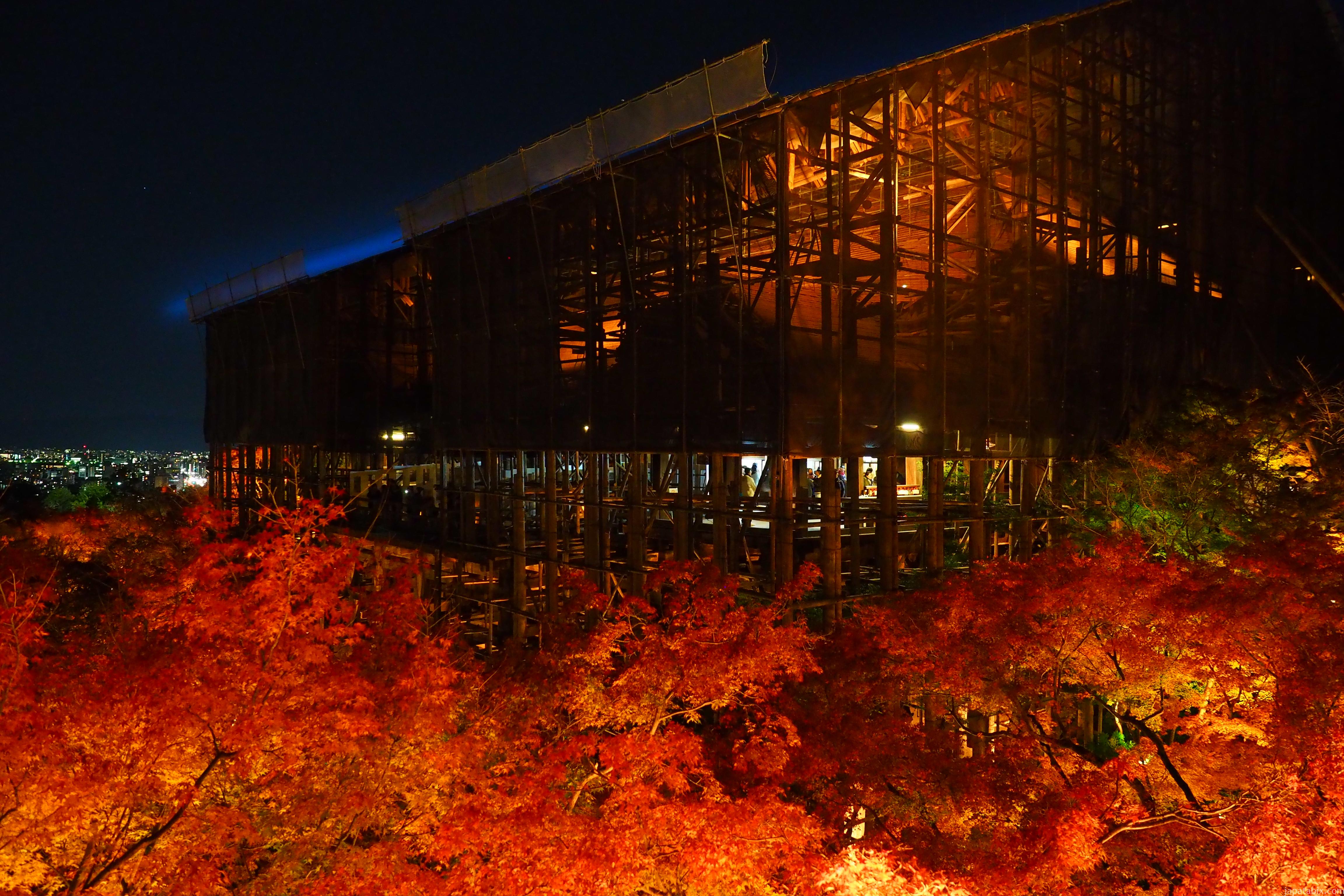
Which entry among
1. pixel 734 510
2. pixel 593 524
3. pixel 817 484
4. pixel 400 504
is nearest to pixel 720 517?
pixel 734 510

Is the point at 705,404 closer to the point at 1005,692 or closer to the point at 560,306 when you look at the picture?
the point at 560,306

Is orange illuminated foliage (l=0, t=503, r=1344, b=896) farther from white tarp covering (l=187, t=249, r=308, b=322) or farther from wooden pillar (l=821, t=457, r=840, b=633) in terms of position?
white tarp covering (l=187, t=249, r=308, b=322)

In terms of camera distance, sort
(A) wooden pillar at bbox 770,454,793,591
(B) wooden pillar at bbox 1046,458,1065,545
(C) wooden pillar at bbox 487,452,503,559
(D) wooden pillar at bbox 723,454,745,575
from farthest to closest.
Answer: (C) wooden pillar at bbox 487,452,503,559, (B) wooden pillar at bbox 1046,458,1065,545, (D) wooden pillar at bbox 723,454,745,575, (A) wooden pillar at bbox 770,454,793,591

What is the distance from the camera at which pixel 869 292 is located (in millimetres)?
20141

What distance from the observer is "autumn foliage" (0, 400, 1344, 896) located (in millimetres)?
11312

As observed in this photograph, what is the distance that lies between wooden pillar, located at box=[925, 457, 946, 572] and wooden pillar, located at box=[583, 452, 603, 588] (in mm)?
8588

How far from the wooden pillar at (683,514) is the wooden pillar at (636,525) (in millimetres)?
1137

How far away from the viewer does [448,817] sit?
508 inches

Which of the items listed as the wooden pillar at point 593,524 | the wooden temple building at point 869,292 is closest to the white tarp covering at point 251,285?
the wooden temple building at point 869,292

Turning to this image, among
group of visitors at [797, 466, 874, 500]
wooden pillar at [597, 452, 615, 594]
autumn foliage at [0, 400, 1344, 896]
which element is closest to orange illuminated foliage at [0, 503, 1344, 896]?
autumn foliage at [0, 400, 1344, 896]

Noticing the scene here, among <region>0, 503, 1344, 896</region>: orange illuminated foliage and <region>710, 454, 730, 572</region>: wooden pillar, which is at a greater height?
<region>710, 454, 730, 572</region>: wooden pillar

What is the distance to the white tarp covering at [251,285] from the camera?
38688mm

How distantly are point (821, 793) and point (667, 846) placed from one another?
347cm

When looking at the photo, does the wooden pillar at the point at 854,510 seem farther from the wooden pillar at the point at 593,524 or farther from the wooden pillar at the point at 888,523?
the wooden pillar at the point at 593,524
